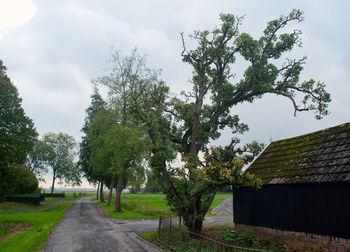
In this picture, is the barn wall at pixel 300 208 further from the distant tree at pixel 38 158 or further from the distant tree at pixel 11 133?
the distant tree at pixel 38 158

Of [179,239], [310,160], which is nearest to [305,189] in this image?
[310,160]

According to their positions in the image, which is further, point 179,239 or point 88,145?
point 88,145

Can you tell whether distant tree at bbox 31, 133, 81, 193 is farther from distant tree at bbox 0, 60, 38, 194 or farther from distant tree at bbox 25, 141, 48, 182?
distant tree at bbox 0, 60, 38, 194

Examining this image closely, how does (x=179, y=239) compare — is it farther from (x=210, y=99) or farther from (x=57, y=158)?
(x=57, y=158)

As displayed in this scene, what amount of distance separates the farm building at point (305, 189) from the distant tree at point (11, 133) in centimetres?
2442

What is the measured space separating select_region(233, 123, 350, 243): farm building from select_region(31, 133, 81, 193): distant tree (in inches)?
2775

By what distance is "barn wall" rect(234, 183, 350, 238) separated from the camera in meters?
10.1

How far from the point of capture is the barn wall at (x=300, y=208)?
1006 cm

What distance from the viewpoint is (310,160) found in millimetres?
12742

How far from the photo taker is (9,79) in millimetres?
32000

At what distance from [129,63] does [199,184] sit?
2445 cm

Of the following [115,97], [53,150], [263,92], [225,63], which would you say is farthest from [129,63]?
[53,150]

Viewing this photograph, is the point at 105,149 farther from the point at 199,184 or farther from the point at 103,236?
the point at 199,184

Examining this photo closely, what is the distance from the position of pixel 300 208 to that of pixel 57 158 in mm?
78824
